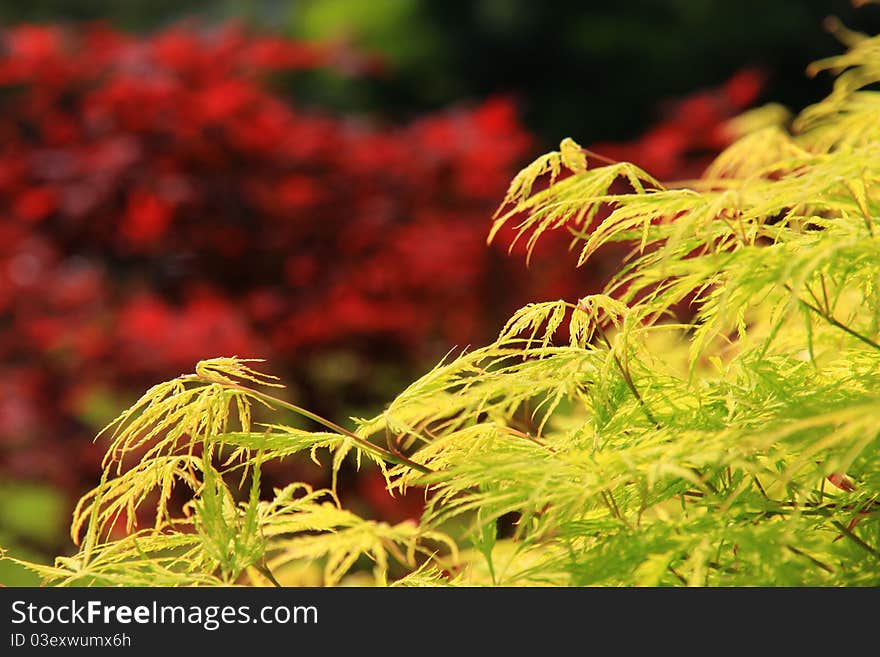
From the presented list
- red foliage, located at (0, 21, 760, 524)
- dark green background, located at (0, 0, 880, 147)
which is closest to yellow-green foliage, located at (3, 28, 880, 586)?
red foliage, located at (0, 21, 760, 524)

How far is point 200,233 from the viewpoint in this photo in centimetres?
281

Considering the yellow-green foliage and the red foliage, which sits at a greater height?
the red foliage

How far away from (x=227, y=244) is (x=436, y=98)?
3746mm

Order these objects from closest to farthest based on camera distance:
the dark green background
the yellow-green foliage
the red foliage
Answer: the yellow-green foliage → the red foliage → the dark green background

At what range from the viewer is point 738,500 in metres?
0.88

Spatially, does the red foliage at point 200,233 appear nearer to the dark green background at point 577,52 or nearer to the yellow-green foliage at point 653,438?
the yellow-green foliage at point 653,438

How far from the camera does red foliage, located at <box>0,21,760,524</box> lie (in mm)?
2641

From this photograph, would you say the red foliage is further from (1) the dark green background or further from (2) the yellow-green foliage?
(1) the dark green background

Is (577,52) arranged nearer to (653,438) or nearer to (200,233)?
(200,233)

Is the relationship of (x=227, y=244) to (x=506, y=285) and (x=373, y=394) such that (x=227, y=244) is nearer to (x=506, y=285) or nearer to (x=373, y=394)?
(x=373, y=394)

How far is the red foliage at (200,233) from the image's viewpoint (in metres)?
2.64

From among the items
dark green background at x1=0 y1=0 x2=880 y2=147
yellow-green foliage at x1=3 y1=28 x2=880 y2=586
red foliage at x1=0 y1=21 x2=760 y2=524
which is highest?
dark green background at x1=0 y1=0 x2=880 y2=147

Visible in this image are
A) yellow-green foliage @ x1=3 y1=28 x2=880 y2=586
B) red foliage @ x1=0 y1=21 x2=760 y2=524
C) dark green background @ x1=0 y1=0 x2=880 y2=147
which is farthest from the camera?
dark green background @ x1=0 y1=0 x2=880 y2=147

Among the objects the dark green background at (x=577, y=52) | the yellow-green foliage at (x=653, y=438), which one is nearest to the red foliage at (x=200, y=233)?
the yellow-green foliage at (x=653, y=438)
